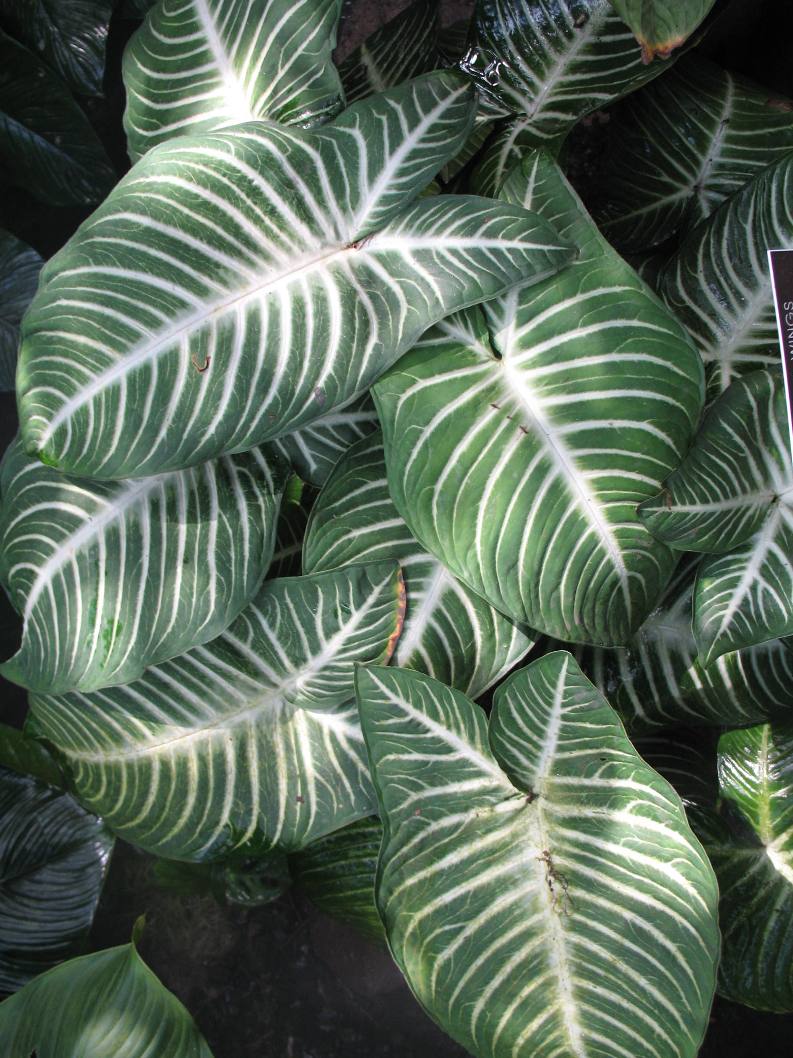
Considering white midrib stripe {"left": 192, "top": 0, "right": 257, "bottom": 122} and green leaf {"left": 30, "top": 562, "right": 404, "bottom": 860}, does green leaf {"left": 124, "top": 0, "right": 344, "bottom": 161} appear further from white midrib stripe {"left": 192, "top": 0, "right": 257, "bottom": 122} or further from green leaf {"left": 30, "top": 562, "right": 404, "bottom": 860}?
green leaf {"left": 30, "top": 562, "right": 404, "bottom": 860}

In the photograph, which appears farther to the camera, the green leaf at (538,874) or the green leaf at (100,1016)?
the green leaf at (100,1016)

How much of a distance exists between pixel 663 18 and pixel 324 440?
2.18 feet

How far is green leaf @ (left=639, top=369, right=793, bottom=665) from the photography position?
977 mm

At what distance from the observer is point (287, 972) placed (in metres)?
1.61

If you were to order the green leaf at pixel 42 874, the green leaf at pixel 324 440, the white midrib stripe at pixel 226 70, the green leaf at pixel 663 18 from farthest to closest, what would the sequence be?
the green leaf at pixel 42 874, the green leaf at pixel 324 440, the white midrib stripe at pixel 226 70, the green leaf at pixel 663 18

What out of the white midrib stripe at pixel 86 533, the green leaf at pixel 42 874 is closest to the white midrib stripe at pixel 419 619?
the white midrib stripe at pixel 86 533

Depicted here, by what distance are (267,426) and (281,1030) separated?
3.93ft

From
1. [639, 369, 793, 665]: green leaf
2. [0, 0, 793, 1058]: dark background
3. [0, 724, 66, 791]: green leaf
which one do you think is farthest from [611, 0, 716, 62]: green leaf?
[0, 724, 66, 791]: green leaf

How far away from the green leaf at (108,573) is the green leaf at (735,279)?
0.69 metres

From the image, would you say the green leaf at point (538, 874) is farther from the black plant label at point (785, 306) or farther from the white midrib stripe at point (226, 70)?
the white midrib stripe at point (226, 70)

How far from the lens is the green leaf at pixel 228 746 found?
1164mm

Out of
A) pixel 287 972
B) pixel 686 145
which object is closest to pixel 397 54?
pixel 686 145

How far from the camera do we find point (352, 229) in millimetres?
1039

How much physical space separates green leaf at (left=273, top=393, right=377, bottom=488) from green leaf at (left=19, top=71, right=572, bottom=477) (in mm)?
239
